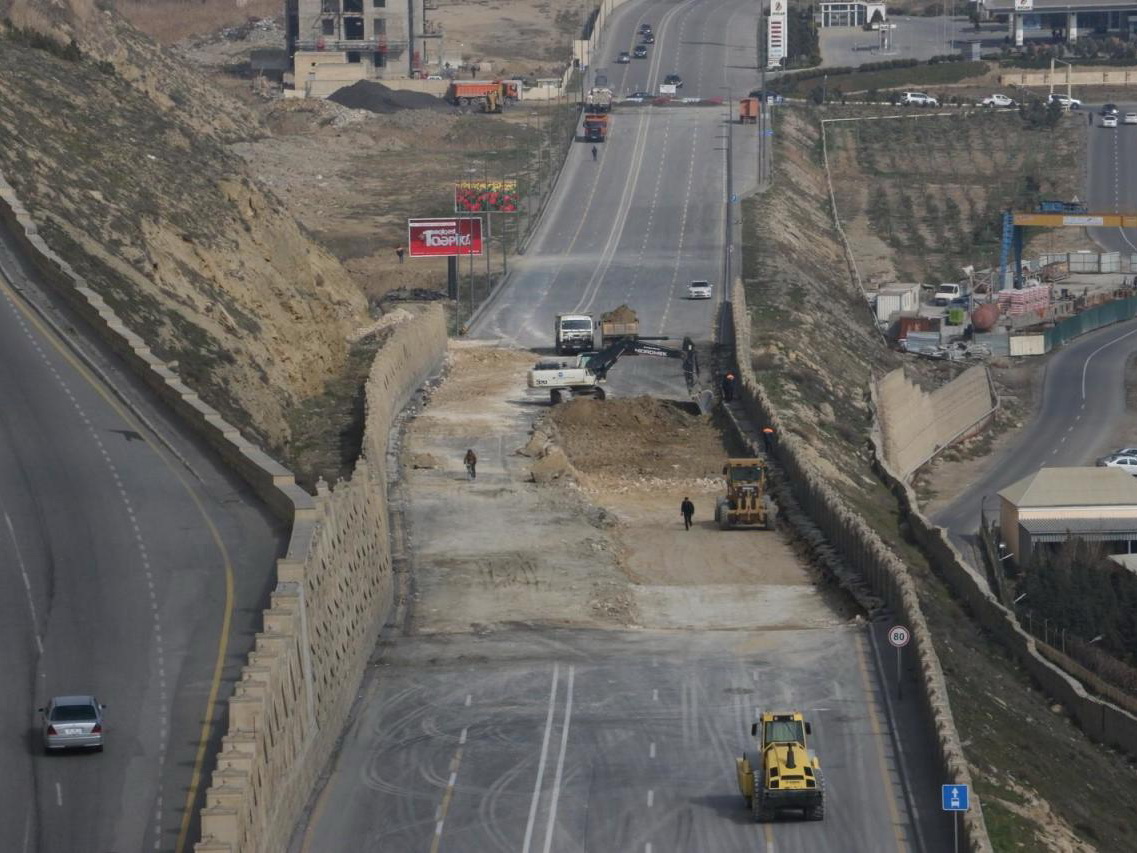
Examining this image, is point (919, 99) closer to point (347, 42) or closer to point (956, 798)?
point (347, 42)

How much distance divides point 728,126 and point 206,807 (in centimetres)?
→ 12791

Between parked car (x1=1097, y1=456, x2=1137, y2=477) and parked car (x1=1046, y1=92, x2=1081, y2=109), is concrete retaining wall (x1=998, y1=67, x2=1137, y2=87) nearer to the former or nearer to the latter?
parked car (x1=1046, y1=92, x2=1081, y2=109)

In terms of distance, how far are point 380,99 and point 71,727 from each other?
143 metres

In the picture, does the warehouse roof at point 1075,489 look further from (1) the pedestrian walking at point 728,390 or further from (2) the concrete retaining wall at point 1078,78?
(2) the concrete retaining wall at point 1078,78

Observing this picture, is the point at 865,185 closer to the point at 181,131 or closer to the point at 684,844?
the point at 181,131

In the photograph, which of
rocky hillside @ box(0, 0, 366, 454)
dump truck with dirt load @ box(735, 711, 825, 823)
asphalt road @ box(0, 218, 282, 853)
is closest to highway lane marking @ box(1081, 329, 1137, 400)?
rocky hillside @ box(0, 0, 366, 454)

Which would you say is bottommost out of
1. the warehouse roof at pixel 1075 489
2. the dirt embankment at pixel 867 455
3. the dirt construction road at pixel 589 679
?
the warehouse roof at pixel 1075 489

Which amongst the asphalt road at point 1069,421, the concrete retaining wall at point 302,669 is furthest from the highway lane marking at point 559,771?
the asphalt road at point 1069,421

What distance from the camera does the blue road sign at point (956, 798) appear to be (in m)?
35.4

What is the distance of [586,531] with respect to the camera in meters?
60.9

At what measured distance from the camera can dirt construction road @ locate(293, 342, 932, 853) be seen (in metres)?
38.8

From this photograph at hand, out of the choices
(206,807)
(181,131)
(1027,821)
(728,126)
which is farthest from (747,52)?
(206,807)

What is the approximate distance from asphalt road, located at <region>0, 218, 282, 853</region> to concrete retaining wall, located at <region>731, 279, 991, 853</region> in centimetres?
1217

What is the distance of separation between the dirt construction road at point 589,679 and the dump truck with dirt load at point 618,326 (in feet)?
59.6
